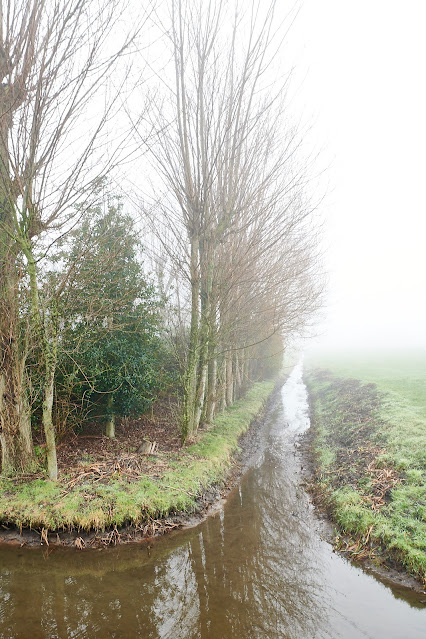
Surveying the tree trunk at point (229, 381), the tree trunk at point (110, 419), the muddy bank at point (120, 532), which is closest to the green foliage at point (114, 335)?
the tree trunk at point (110, 419)

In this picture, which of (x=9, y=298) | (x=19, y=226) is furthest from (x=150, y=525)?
(x=19, y=226)

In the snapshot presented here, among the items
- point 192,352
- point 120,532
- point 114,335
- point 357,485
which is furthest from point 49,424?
point 357,485

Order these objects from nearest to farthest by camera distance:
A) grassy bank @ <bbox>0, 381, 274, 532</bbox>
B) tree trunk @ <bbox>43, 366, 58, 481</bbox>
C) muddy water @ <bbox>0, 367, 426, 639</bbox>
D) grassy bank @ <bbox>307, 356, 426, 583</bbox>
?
1. muddy water @ <bbox>0, 367, 426, 639</bbox>
2. grassy bank @ <bbox>307, 356, 426, 583</bbox>
3. grassy bank @ <bbox>0, 381, 274, 532</bbox>
4. tree trunk @ <bbox>43, 366, 58, 481</bbox>

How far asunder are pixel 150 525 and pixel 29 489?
2.48 m

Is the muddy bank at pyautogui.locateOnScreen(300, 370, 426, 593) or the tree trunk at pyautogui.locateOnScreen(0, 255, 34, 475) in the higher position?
the tree trunk at pyautogui.locateOnScreen(0, 255, 34, 475)

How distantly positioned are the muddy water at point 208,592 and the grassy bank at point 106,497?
1.68 ft

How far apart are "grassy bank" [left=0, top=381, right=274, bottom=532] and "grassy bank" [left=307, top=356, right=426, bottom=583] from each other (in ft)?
9.97

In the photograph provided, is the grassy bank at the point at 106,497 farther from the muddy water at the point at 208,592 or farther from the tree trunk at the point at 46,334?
the tree trunk at the point at 46,334

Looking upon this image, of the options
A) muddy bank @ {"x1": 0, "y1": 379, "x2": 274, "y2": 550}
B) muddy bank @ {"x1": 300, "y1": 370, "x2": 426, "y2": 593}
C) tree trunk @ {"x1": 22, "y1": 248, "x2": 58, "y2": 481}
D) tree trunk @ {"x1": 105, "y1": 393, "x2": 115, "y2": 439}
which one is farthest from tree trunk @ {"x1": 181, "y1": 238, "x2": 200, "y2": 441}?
tree trunk @ {"x1": 22, "y1": 248, "x2": 58, "y2": 481}

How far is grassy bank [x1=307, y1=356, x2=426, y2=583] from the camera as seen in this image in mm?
5957

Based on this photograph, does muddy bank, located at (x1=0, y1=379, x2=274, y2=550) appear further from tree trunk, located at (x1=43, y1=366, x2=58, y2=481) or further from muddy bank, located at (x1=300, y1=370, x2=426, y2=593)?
muddy bank, located at (x1=300, y1=370, x2=426, y2=593)

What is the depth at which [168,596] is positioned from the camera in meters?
4.93

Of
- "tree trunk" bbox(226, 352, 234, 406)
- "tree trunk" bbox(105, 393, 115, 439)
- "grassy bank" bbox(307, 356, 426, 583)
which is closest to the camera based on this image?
"grassy bank" bbox(307, 356, 426, 583)

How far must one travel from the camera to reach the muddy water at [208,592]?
4.36m
